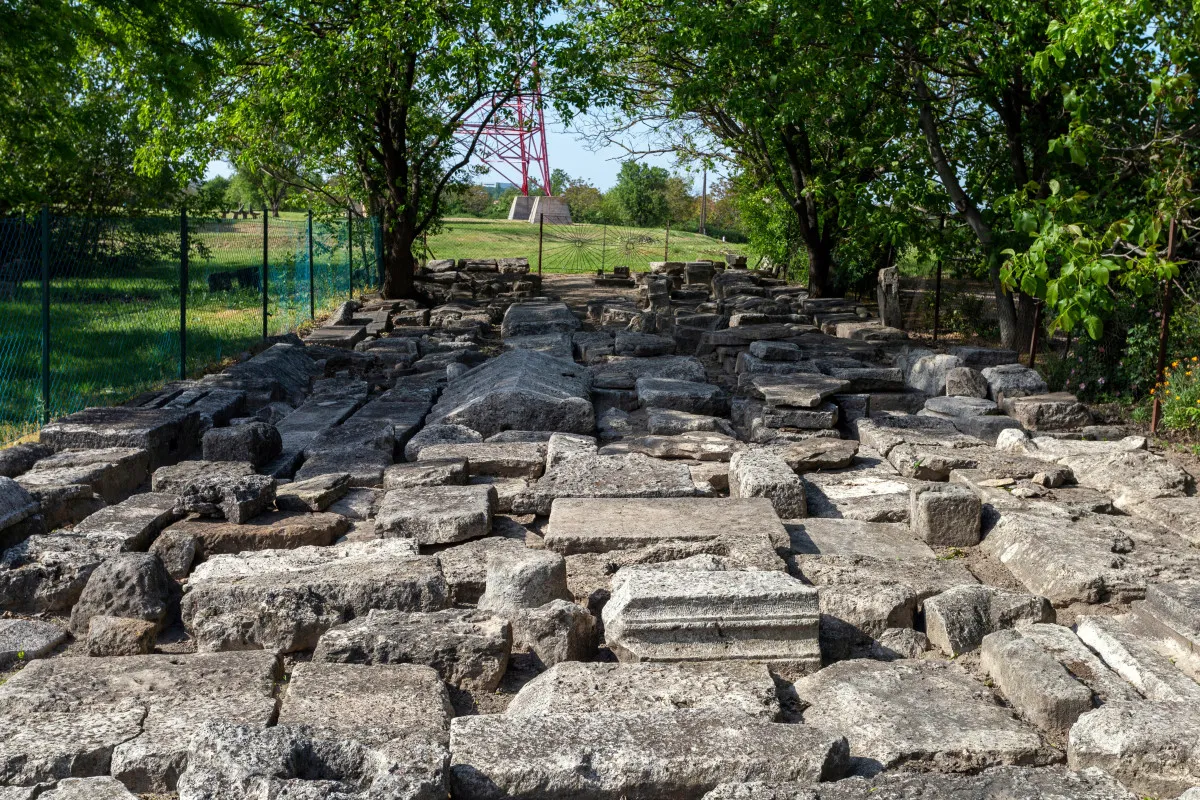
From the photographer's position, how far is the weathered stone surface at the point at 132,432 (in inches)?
286

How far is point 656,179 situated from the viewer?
46.8m

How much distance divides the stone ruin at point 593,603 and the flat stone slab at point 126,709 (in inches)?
0.5

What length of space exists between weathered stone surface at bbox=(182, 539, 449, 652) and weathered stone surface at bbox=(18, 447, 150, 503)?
1693mm

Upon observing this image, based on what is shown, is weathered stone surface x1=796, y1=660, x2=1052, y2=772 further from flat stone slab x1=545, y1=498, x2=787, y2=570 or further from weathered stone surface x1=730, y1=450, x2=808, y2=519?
weathered stone surface x1=730, y1=450, x2=808, y2=519

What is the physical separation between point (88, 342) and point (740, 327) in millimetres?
7858

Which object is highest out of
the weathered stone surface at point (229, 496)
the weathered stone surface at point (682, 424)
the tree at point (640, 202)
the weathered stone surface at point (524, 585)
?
the tree at point (640, 202)

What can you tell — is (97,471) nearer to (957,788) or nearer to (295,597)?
(295,597)

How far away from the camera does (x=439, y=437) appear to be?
7.86 meters

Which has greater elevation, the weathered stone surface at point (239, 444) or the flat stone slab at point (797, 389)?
the flat stone slab at point (797, 389)

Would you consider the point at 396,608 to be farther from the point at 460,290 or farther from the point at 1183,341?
the point at 460,290

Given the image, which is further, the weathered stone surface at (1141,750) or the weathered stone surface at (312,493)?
the weathered stone surface at (312,493)

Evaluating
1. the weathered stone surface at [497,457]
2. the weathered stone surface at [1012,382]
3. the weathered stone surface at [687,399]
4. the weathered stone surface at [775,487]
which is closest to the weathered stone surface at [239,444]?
the weathered stone surface at [497,457]

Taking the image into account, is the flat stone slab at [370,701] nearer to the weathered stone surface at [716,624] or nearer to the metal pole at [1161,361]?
the weathered stone surface at [716,624]

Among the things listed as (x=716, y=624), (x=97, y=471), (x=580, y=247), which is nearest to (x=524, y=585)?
(x=716, y=624)
